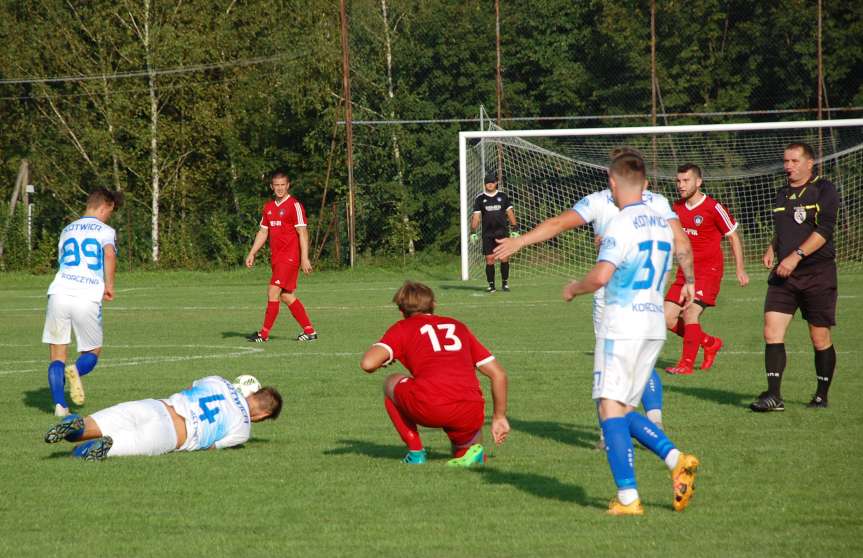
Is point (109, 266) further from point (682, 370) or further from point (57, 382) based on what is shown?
point (682, 370)

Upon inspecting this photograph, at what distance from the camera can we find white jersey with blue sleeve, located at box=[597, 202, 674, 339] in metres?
5.93

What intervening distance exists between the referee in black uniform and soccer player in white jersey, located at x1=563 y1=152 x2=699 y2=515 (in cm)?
387

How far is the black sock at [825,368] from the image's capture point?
9.73 meters

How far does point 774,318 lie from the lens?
385 inches

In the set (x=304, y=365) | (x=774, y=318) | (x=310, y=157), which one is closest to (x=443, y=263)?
(x=310, y=157)

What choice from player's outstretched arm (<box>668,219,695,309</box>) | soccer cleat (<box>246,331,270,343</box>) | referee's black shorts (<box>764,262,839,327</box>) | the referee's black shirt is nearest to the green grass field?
referee's black shorts (<box>764,262,839,327</box>)

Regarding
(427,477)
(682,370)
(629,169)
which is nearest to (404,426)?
(427,477)

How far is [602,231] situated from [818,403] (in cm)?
331

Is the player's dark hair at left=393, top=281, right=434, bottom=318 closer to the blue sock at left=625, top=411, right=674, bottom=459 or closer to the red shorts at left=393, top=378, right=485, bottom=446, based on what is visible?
the red shorts at left=393, top=378, right=485, bottom=446

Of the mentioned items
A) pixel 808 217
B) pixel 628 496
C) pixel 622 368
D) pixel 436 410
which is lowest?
pixel 628 496

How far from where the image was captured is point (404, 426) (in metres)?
7.48

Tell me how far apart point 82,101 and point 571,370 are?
95.4ft

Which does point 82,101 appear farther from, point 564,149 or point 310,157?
point 564,149

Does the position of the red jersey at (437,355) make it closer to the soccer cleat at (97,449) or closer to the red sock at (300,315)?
the soccer cleat at (97,449)
